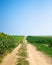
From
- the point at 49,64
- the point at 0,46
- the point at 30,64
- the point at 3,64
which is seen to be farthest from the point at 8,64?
the point at 0,46

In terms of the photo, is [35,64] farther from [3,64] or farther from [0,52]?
[0,52]

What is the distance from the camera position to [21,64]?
21062mm

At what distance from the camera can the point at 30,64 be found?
21594 mm

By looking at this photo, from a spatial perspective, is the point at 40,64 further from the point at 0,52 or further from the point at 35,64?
the point at 0,52

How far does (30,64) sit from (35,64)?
53 cm

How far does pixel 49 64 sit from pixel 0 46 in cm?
1213

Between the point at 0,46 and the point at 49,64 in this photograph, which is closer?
the point at 49,64

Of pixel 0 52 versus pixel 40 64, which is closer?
pixel 40 64

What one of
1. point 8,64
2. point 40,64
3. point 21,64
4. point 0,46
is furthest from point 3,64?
point 0,46

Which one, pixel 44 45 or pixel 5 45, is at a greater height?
pixel 5 45

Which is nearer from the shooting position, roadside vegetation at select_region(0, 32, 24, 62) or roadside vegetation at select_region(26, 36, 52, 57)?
roadside vegetation at select_region(0, 32, 24, 62)

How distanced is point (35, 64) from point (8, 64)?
286 centimetres

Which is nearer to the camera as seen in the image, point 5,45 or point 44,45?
point 5,45

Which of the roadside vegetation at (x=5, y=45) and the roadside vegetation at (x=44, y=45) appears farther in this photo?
the roadside vegetation at (x=44, y=45)
